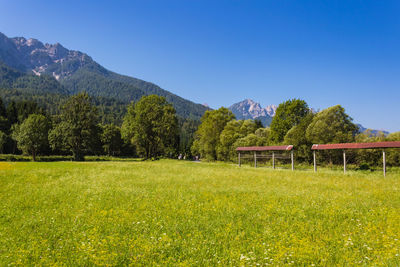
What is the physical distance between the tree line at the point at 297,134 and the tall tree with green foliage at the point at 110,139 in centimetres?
5786

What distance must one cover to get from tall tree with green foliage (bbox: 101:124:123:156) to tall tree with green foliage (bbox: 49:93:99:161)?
4641 centimetres

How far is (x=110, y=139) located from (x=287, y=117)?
9253cm

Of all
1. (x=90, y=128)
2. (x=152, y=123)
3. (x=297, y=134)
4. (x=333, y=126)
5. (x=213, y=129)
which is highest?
(x=152, y=123)

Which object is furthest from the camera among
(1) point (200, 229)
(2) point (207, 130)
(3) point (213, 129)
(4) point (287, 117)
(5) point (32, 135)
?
(2) point (207, 130)

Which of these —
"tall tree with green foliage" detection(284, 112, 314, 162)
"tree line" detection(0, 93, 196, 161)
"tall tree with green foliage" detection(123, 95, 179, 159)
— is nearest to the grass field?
"tall tree with green foliage" detection(284, 112, 314, 162)

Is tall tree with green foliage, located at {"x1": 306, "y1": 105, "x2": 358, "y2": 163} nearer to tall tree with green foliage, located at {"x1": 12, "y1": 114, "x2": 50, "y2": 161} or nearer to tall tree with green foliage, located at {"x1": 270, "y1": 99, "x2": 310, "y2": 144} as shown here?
tall tree with green foliage, located at {"x1": 270, "y1": 99, "x2": 310, "y2": 144}

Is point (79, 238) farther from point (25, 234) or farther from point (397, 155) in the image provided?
point (397, 155)

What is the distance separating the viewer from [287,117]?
191 feet

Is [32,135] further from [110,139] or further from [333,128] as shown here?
[333,128]

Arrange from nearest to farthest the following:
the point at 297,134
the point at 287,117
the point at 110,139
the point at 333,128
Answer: the point at 333,128 < the point at 297,134 < the point at 287,117 < the point at 110,139

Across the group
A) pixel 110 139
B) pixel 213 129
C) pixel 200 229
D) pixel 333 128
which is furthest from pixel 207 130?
pixel 200 229

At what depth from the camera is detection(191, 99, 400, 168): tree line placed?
40.4 m

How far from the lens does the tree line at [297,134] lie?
40422mm

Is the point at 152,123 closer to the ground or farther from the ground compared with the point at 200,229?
farther from the ground
